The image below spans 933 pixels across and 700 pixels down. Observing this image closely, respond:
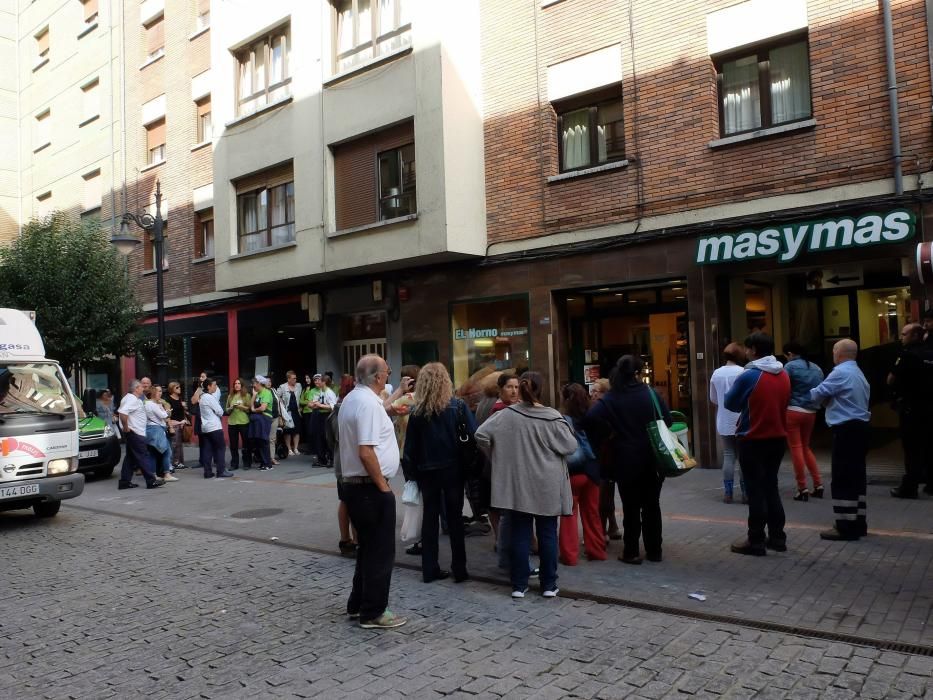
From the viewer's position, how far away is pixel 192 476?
14320 millimetres

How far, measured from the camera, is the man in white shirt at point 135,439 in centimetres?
1260

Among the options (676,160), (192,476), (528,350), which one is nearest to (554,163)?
(676,160)

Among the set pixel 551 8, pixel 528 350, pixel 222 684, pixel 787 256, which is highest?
pixel 551 8

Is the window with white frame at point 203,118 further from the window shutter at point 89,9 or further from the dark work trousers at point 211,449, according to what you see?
the dark work trousers at point 211,449

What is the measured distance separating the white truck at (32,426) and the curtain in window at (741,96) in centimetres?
1032

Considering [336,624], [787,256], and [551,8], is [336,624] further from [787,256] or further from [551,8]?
[551,8]

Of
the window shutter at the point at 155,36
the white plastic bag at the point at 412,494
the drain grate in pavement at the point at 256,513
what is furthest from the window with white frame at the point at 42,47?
the white plastic bag at the point at 412,494

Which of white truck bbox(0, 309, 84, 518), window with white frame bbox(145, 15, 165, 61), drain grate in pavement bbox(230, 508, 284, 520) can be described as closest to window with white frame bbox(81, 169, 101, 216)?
window with white frame bbox(145, 15, 165, 61)

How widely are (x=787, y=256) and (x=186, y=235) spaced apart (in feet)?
53.7

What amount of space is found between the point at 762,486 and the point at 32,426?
8.21 m

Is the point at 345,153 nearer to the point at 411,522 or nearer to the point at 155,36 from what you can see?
the point at 411,522

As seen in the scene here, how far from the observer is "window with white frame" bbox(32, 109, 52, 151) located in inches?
1056

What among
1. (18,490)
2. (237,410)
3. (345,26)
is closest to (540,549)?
(18,490)

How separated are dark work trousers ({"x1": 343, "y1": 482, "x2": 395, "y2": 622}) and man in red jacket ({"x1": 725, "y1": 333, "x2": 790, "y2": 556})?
3.25 m
